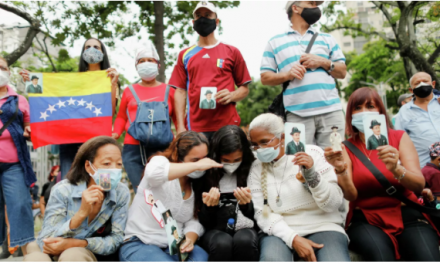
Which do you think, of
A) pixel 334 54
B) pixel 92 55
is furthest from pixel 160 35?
pixel 334 54

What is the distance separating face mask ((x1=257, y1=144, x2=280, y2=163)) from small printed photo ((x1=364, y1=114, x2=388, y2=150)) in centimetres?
76

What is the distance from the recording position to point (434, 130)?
5215mm

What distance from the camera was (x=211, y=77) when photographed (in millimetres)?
4406

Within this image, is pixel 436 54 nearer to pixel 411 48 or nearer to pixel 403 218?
pixel 411 48

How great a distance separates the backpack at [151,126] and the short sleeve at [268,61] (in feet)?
4.14

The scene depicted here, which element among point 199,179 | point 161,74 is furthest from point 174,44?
point 199,179

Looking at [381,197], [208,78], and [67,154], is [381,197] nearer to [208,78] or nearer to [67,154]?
[208,78]

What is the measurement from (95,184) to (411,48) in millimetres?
9971

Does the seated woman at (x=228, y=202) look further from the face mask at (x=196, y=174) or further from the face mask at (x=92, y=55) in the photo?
the face mask at (x=92, y=55)

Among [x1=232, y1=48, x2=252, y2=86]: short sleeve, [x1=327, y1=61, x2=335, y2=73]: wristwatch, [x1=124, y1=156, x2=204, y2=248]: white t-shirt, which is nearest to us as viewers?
[x1=124, y1=156, x2=204, y2=248]: white t-shirt

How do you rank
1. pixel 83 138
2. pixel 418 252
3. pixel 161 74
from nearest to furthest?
pixel 418 252 → pixel 83 138 → pixel 161 74

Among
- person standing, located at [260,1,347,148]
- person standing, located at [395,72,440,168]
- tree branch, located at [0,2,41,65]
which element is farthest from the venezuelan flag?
person standing, located at [395,72,440,168]

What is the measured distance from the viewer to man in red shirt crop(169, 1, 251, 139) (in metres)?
4.38

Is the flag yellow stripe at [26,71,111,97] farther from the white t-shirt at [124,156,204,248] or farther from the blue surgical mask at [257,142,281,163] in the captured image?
the blue surgical mask at [257,142,281,163]
